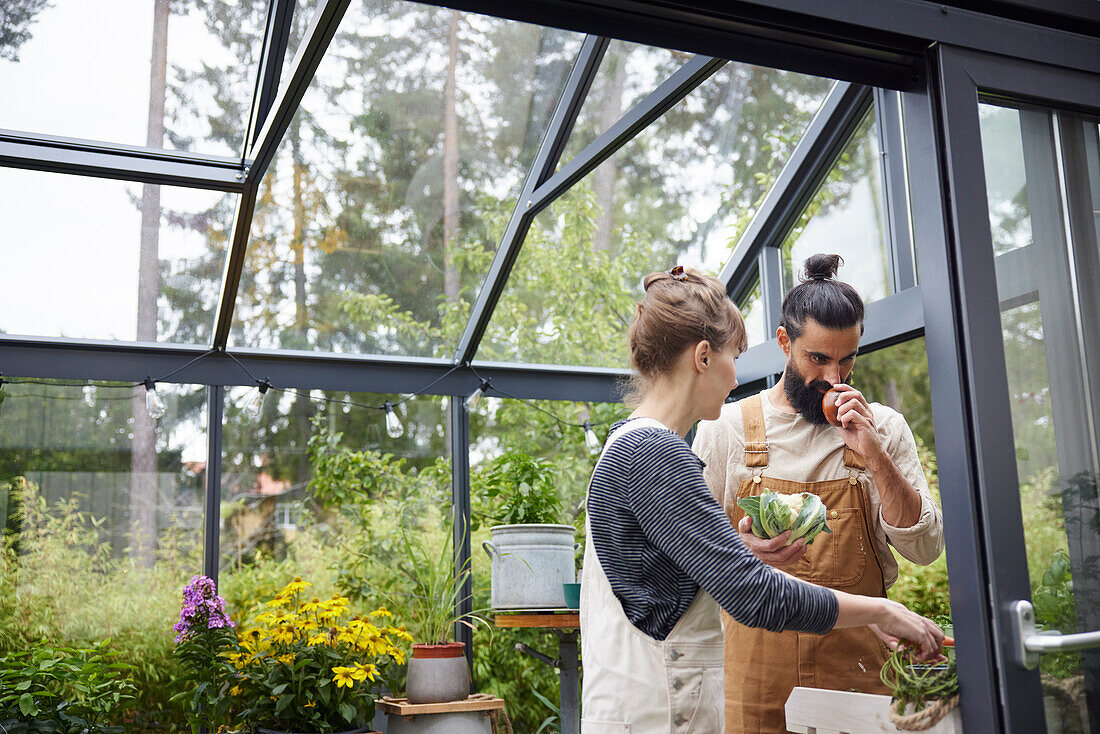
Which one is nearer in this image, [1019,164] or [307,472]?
[1019,164]

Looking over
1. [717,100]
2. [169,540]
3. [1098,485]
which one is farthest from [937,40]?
[169,540]

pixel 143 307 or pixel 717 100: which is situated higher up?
pixel 717 100

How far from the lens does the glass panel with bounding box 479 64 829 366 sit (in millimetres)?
3914

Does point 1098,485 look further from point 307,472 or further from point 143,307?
point 307,472

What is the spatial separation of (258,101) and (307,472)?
301cm

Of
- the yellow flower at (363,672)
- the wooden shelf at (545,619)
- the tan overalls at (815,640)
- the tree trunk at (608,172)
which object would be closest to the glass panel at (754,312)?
the tree trunk at (608,172)

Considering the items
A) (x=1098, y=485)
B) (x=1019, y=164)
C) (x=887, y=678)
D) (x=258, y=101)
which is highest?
(x=258, y=101)

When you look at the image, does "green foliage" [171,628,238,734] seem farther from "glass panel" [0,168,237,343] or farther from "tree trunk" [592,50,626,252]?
"tree trunk" [592,50,626,252]

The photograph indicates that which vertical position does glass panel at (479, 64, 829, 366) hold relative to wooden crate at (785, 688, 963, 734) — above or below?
above

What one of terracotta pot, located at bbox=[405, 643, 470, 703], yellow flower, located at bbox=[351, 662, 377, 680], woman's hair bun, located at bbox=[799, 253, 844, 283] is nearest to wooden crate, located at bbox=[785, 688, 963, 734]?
woman's hair bun, located at bbox=[799, 253, 844, 283]

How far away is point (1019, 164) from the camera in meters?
1.81

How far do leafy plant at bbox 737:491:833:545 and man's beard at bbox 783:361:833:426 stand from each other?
1.60 ft

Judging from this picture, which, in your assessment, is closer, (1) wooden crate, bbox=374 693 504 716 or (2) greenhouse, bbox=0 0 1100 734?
(2) greenhouse, bbox=0 0 1100 734

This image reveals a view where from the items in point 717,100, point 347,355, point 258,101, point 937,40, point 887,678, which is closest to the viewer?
point 887,678
